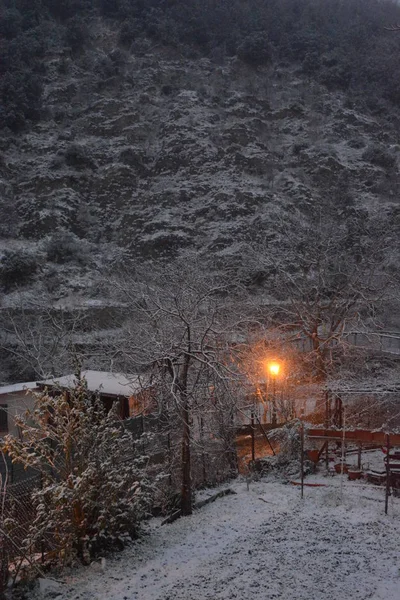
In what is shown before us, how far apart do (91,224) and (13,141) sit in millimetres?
10354

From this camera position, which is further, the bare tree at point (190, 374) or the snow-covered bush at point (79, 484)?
the bare tree at point (190, 374)

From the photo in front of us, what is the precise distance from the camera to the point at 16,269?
29.7 meters

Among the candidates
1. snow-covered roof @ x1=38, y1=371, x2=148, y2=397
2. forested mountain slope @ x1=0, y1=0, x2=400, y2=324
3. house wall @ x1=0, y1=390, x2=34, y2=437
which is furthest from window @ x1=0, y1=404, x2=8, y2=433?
forested mountain slope @ x1=0, y1=0, x2=400, y2=324

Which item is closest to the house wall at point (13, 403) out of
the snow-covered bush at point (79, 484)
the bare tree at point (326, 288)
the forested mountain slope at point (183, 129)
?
the snow-covered bush at point (79, 484)

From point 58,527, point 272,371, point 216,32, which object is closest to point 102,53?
point 216,32

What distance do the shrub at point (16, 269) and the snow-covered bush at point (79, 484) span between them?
23859 mm

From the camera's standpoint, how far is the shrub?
96.4 feet

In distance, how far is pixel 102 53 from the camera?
45.7m

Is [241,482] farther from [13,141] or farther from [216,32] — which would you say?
[216,32]

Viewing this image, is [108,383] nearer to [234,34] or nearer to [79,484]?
[79,484]

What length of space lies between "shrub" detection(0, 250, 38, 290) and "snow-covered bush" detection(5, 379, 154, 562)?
23.9 meters

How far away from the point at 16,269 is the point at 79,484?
25.6 m

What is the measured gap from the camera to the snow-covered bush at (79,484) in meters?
6.50

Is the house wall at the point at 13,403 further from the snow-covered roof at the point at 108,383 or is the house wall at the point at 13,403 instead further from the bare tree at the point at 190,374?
the bare tree at the point at 190,374
